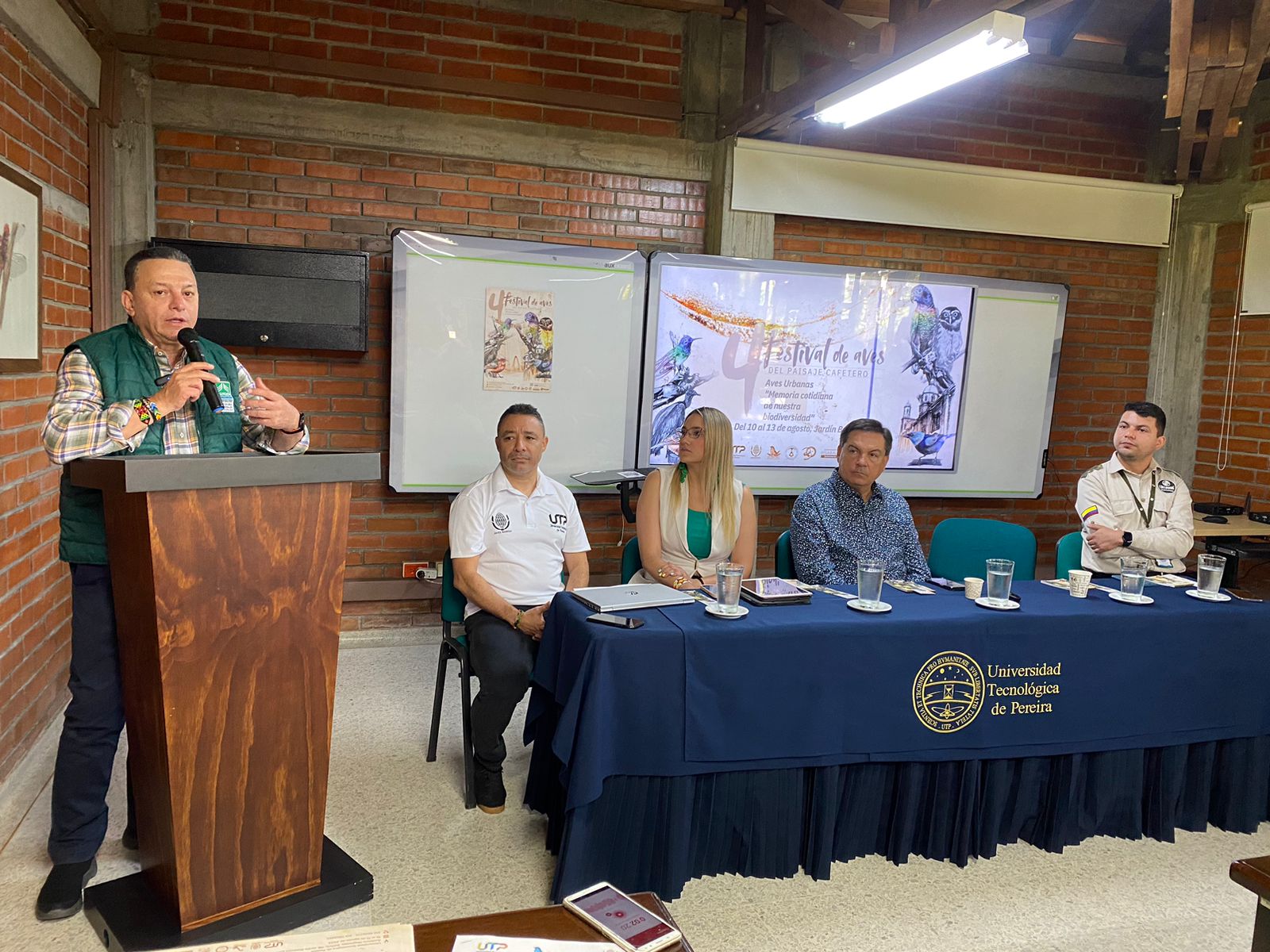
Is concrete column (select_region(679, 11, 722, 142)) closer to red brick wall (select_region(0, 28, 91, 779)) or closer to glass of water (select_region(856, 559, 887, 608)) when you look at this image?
red brick wall (select_region(0, 28, 91, 779))

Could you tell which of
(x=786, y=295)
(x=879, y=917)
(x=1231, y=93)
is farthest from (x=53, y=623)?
(x=1231, y=93)

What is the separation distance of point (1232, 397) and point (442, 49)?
15.1 feet

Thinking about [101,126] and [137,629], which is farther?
[101,126]

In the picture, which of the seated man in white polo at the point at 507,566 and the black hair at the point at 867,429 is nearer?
the seated man in white polo at the point at 507,566

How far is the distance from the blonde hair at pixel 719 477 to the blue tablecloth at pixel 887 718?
65 centimetres

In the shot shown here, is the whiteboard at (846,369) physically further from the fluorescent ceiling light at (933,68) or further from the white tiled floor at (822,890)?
the white tiled floor at (822,890)

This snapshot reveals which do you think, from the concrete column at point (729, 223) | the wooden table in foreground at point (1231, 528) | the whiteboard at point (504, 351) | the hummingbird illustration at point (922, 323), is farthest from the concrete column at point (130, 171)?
the wooden table in foreground at point (1231, 528)

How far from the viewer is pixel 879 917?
2.34 m

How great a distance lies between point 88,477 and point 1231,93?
4.41 meters

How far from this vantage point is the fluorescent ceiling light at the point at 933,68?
260cm

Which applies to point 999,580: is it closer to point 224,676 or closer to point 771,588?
point 771,588

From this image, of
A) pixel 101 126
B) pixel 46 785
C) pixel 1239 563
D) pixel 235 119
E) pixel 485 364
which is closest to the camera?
pixel 46 785

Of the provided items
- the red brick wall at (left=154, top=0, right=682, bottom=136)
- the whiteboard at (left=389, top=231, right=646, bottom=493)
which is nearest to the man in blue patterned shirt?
the whiteboard at (left=389, top=231, right=646, bottom=493)

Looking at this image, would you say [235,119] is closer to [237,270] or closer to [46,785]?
[237,270]
